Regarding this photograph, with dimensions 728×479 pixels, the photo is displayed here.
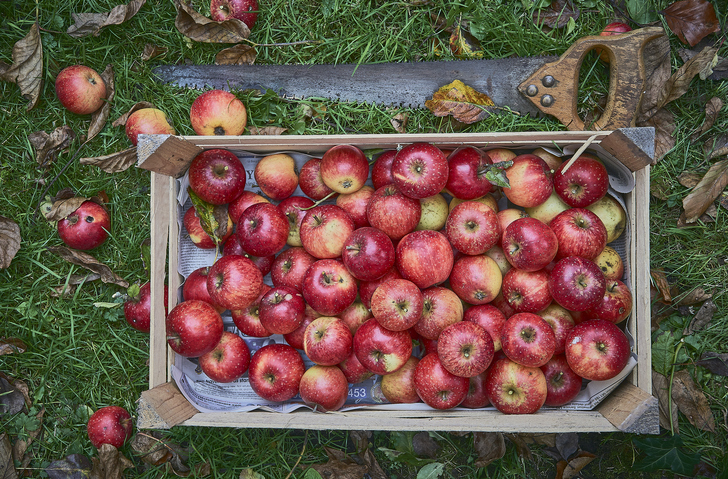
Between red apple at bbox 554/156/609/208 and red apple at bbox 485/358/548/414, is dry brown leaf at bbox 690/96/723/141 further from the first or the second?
red apple at bbox 485/358/548/414

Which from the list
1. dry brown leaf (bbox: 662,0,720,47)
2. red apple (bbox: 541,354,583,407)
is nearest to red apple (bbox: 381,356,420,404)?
red apple (bbox: 541,354,583,407)

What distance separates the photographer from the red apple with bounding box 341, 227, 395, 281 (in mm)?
2416

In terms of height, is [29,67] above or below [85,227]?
above

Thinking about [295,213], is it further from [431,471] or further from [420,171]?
[431,471]

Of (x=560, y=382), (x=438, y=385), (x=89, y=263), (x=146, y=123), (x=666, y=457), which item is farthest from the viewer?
(x=89, y=263)

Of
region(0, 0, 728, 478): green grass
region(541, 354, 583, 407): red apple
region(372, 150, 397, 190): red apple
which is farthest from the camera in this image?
region(0, 0, 728, 478): green grass

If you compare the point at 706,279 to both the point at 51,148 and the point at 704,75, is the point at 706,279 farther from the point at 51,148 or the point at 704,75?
the point at 51,148

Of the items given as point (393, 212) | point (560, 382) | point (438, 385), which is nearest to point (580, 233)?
point (560, 382)

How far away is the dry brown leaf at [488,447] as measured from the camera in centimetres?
297

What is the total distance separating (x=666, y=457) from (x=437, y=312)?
1686mm

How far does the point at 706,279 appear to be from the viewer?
3051mm

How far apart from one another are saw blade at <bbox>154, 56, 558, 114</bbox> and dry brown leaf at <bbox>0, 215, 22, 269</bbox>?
1.74m

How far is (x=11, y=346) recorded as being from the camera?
3332mm

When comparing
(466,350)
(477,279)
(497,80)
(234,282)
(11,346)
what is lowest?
(11,346)
